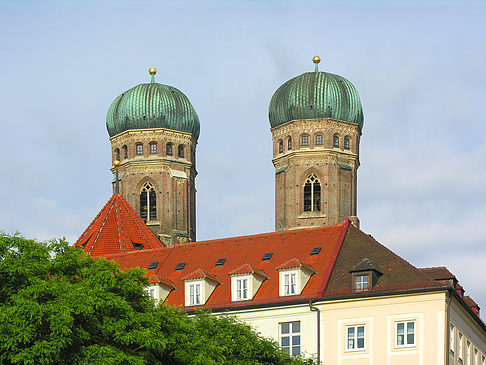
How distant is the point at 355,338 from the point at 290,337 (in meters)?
3.04

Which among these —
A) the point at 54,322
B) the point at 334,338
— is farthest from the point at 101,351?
the point at 334,338

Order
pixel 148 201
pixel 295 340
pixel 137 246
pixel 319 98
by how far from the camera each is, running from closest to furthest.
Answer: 1. pixel 295 340
2. pixel 137 246
3. pixel 148 201
4. pixel 319 98

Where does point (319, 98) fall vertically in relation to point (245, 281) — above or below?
above

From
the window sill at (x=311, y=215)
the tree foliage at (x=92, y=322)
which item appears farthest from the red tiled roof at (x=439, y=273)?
the window sill at (x=311, y=215)

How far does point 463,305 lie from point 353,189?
1959 inches

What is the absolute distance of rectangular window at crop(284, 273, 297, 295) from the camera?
65.8 metres

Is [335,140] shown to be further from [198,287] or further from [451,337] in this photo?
[451,337]

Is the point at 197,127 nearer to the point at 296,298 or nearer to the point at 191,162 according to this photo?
the point at 191,162

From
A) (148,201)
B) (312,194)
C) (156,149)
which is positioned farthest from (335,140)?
(148,201)

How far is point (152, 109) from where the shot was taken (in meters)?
116

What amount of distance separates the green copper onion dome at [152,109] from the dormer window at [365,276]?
172 ft

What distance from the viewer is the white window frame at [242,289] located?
66812 mm

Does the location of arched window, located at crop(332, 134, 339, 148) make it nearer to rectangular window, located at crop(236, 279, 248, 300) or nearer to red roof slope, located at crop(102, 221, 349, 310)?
red roof slope, located at crop(102, 221, 349, 310)

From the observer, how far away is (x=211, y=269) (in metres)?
70.9
